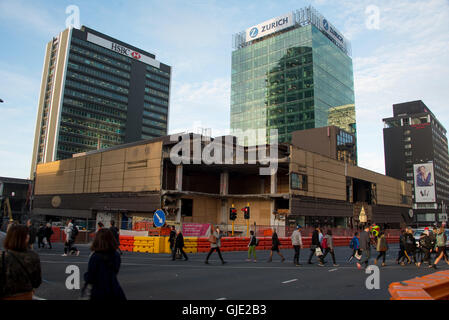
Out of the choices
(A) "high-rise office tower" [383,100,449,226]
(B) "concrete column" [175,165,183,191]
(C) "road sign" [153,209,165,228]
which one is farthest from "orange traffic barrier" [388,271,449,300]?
(A) "high-rise office tower" [383,100,449,226]

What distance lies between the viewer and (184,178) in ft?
160

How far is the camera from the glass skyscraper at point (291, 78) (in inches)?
3743

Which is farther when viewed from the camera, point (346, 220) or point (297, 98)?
point (297, 98)

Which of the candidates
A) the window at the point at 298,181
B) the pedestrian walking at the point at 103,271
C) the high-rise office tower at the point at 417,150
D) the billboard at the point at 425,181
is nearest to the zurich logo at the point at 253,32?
the billboard at the point at 425,181

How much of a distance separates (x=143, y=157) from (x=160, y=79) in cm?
10919

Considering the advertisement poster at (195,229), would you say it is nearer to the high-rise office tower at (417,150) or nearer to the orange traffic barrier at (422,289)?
the orange traffic barrier at (422,289)

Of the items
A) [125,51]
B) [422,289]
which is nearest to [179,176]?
[422,289]

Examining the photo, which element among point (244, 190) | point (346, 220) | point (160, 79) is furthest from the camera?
point (160, 79)

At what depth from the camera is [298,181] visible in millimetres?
43594

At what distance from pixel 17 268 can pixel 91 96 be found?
12687 cm

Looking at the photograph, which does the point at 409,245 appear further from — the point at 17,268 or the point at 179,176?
the point at 179,176

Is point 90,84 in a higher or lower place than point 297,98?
higher
